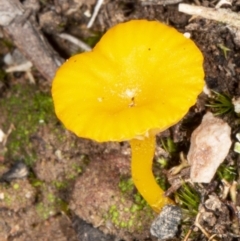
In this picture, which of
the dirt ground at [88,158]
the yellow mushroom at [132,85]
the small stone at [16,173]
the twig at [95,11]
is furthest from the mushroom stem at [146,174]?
the twig at [95,11]

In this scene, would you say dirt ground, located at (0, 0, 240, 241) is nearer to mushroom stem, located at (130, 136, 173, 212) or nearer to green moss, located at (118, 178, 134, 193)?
green moss, located at (118, 178, 134, 193)

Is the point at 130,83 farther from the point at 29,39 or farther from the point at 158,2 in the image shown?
the point at 29,39

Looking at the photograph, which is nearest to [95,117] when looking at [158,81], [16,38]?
[158,81]

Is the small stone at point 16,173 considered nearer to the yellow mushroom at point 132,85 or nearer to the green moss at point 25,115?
the green moss at point 25,115

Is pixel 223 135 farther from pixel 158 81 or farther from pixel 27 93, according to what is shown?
pixel 27 93

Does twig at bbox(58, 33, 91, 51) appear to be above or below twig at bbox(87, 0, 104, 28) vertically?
below

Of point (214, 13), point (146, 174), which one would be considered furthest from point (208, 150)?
point (214, 13)

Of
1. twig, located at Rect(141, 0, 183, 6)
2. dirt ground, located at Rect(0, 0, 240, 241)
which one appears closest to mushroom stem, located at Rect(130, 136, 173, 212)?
dirt ground, located at Rect(0, 0, 240, 241)
